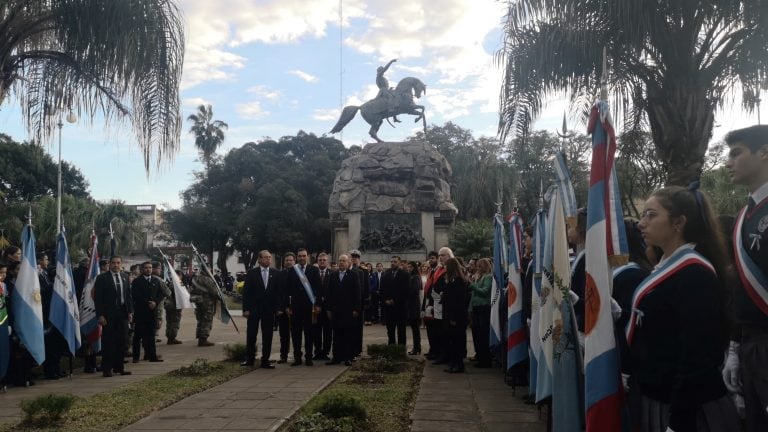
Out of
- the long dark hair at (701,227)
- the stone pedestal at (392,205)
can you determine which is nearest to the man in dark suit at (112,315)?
the long dark hair at (701,227)

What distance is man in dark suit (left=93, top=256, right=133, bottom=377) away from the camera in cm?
977

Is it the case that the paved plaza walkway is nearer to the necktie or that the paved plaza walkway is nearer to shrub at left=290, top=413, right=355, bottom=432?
shrub at left=290, top=413, right=355, bottom=432

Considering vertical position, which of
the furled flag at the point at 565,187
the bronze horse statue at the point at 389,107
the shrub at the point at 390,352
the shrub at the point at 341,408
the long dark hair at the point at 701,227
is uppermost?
the bronze horse statue at the point at 389,107

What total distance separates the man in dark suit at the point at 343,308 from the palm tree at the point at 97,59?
170 inches

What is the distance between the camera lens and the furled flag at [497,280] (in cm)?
875

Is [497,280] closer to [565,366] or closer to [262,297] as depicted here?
[262,297]

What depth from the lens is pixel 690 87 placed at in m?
8.48

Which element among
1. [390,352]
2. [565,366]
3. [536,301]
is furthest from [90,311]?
[565,366]

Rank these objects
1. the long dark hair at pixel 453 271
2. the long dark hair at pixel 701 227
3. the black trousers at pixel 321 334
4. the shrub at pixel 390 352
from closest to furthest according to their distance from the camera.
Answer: the long dark hair at pixel 701 227, the long dark hair at pixel 453 271, the shrub at pixel 390 352, the black trousers at pixel 321 334

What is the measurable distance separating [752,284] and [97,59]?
7074mm

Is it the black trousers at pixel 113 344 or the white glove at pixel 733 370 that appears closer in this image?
the white glove at pixel 733 370

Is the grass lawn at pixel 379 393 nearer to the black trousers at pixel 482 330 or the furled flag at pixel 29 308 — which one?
the black trousers at pixel 482 330

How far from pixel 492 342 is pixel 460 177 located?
107 feet

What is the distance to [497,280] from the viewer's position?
9195 millimetres
